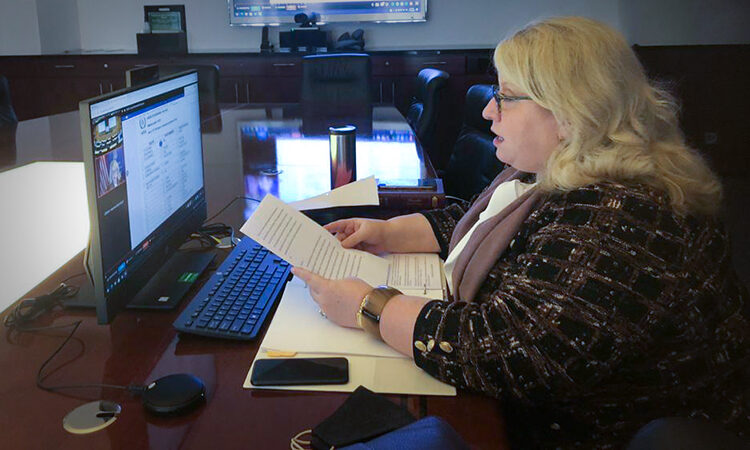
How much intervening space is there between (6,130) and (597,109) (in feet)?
9.50

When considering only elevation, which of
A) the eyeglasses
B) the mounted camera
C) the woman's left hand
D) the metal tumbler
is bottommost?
the woman's left hand

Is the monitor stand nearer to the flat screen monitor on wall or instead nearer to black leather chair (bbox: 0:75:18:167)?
black leather chair (bbox: 0:75:18:167)

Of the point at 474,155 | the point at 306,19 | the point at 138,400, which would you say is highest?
the point at 306,19

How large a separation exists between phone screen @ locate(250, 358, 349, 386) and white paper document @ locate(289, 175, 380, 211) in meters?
0.69

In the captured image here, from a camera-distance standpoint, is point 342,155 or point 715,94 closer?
point 342,155

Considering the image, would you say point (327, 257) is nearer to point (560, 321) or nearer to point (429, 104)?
point (560, 321)

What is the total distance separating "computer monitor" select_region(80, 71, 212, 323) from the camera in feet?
3.26

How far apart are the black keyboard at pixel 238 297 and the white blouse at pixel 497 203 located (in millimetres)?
305

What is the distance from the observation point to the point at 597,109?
3.50 ft

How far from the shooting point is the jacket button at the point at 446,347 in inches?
38.5

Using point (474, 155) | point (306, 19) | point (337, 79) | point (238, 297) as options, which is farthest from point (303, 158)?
point (306, 19)

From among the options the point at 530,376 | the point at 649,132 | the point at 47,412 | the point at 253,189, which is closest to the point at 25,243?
the point at 253,189

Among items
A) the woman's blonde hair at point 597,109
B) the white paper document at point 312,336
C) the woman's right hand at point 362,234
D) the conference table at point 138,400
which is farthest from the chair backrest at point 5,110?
the woman's blonde hair at point 597,109

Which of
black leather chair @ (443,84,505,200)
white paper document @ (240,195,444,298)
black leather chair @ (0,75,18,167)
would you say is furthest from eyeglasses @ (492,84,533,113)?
black leather chair @ (0,75,18,167)
